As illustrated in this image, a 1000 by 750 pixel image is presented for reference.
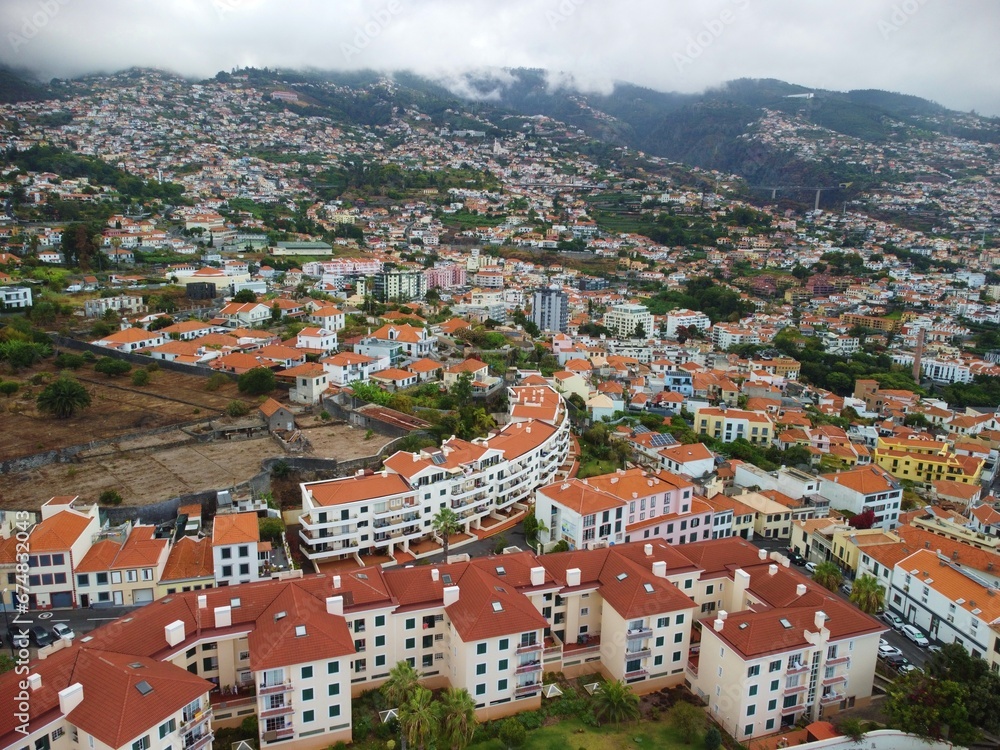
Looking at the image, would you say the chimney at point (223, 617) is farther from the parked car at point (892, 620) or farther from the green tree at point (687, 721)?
the parked car at point (892, 620)

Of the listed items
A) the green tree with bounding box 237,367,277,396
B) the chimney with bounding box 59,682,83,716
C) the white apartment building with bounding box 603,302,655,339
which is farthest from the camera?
the white apartment building with bounding box 603,302,655,339

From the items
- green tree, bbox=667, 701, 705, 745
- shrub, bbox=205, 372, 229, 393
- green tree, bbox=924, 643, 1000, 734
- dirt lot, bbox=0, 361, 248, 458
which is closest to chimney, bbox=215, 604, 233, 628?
green tree, bbox=667, 701, 705, 745

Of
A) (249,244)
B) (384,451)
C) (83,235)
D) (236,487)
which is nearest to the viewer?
(236,487)

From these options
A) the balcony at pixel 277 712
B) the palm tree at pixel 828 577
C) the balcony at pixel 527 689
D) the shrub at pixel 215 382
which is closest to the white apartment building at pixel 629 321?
the shrub at pixel 215 382

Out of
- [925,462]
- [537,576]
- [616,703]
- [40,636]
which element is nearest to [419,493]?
[537,576]

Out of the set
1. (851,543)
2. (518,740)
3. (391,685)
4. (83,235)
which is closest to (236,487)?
(391,685)

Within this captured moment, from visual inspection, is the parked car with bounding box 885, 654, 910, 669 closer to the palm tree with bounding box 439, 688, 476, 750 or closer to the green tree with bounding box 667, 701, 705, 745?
the green tree with bounding box 667, 701, 705, 745

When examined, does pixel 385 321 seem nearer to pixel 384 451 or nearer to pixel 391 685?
pixel 384 451
